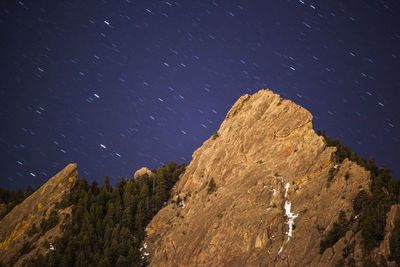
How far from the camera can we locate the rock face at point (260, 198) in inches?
2840

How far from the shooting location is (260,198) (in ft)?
266

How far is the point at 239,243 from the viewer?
75.0 m

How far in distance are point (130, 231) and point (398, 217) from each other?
64778 millimetres

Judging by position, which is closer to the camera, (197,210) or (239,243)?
(239,243)

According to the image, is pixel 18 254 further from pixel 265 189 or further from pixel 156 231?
pixel 265 189

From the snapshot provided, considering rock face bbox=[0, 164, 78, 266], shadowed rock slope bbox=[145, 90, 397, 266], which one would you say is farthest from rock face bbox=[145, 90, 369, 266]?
rock face bbox=[0, 164, 78, 266]

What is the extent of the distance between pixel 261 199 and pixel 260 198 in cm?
37

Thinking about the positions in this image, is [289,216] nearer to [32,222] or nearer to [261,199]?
[261,199]

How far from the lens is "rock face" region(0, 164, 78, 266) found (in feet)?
295

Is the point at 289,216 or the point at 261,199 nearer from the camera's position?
the point at 289,216

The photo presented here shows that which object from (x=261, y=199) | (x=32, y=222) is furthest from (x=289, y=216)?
(x=32, y=222)

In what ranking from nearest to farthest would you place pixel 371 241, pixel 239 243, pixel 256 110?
pixel 371 241 → pixel 239 243 → pixel 256 110

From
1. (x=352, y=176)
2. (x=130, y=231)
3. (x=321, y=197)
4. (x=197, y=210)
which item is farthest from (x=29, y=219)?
(x=352, y=176)

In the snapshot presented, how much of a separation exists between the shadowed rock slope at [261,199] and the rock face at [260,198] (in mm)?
194
